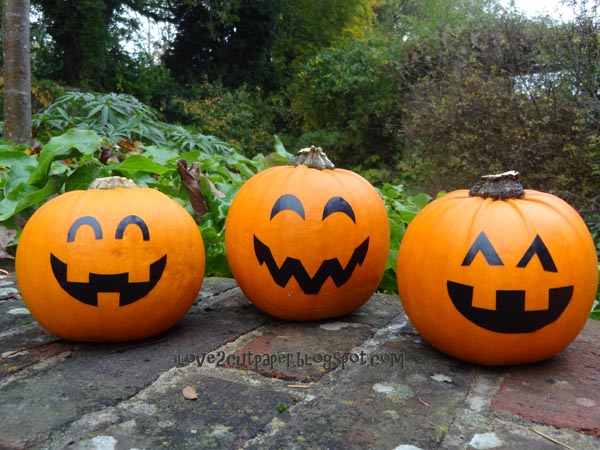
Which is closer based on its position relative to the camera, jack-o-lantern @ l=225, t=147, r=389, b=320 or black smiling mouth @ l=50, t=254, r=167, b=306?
black smiling mouth @ l=50, t=254, r=167, b=306

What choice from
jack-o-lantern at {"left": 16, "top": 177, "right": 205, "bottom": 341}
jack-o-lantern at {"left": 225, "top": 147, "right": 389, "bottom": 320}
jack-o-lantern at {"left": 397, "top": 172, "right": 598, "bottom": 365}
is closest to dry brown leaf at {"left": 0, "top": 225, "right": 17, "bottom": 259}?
jack-o-lantern at {"left": 16, "top": 177, "right": 205, "bottom": 341}

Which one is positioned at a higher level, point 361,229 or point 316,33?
point 316,33

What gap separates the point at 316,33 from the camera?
14.2 m

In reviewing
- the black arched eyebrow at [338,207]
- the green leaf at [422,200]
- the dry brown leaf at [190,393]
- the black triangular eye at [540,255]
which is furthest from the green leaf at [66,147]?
the green leaf at [422,200]

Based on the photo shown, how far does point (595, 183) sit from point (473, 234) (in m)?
4.05

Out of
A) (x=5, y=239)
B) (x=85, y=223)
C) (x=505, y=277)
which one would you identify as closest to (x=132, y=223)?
(x=85, y=223)

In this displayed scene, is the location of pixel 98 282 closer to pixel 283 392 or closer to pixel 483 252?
pixel 283 392

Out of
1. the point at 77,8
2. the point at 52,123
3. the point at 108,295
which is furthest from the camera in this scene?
the point at 77,8

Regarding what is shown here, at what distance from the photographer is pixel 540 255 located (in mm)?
1608

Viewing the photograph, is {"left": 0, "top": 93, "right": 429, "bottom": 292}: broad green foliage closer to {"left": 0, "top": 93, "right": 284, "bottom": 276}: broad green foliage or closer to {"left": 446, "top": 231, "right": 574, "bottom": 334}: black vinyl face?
{"left": 0, "top": 93, "right": 284, "bottom": 276}: broad green foliage

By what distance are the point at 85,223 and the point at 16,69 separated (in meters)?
2.91

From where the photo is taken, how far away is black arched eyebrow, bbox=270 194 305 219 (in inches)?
78.5

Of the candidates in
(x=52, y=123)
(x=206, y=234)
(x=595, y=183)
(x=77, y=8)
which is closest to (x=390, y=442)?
(x=206, y=234)

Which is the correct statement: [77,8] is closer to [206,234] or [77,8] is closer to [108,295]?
[206,234]
